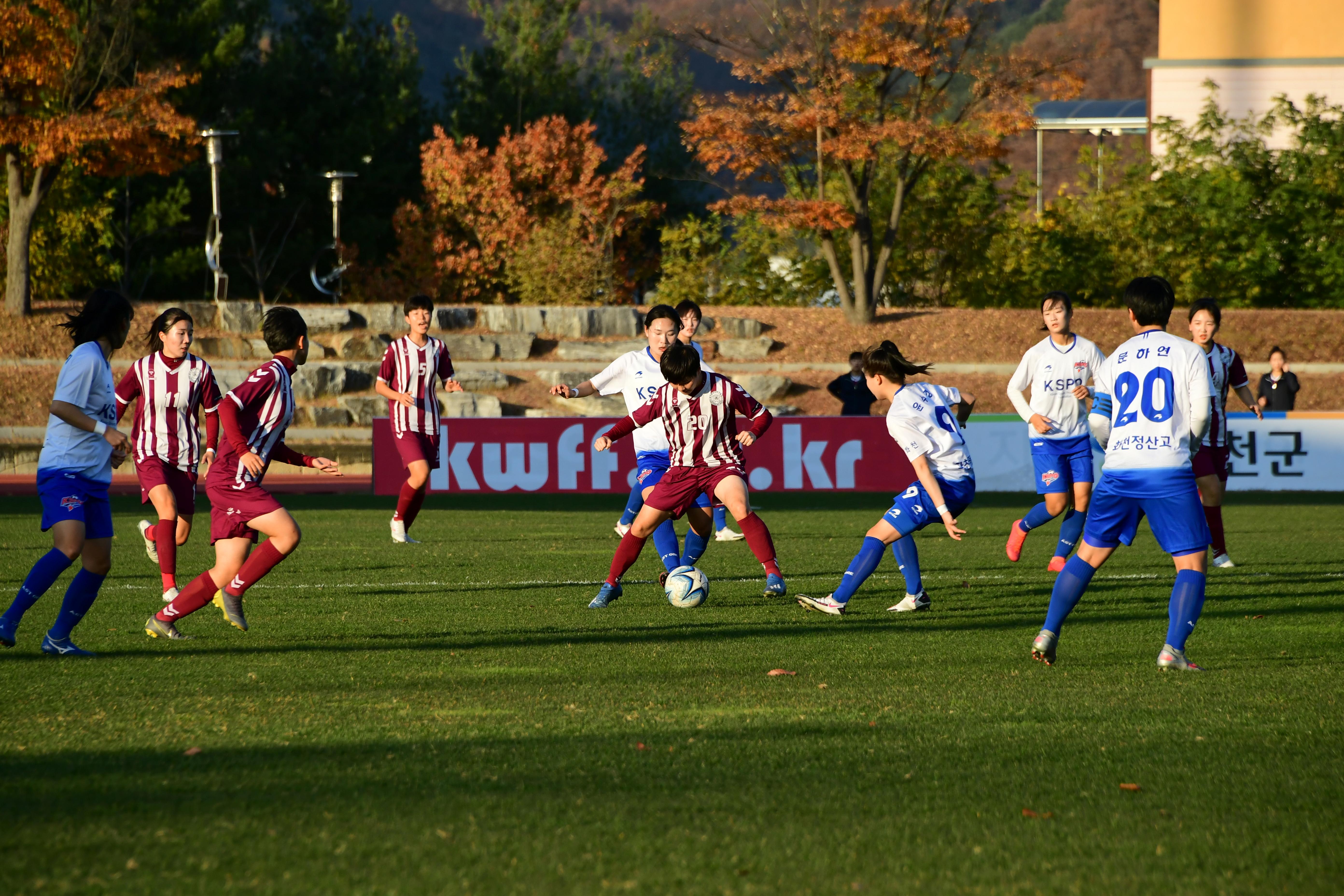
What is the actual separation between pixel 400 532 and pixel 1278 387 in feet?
43.6

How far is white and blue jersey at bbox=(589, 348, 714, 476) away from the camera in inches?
381

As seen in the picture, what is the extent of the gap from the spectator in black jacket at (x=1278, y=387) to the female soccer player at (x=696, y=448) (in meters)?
13.5

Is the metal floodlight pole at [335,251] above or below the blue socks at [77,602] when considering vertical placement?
above

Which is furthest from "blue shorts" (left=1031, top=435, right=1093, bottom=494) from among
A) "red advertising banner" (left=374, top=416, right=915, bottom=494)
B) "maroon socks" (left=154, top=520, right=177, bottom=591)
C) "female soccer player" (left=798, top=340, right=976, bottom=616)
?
"red advertising banner" (left=374, top=416, right=915, bottom=494)

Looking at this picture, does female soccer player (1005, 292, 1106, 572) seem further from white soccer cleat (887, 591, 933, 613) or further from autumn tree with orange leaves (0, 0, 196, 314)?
autumn tree with orange leaves (0, 0, 196, 314)

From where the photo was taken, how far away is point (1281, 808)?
4.17 meters

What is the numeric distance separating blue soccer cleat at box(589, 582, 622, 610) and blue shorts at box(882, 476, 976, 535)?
1754 mm

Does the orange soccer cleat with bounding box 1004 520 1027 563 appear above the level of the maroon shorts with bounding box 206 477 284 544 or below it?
below

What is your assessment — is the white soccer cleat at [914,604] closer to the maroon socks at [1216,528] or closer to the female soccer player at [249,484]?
the maroon socks at [1216,528]

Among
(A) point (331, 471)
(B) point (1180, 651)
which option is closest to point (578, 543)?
(A) point (331, 471)

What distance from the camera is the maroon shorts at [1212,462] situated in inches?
368

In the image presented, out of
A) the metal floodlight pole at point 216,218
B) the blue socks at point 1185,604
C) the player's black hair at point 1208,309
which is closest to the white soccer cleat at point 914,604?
the blue socks at point 1185,604

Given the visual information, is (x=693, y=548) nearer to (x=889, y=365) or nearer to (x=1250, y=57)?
(x=889, y=365)

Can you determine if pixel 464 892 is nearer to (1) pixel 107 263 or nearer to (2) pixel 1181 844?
(2) pixel 1181 844
